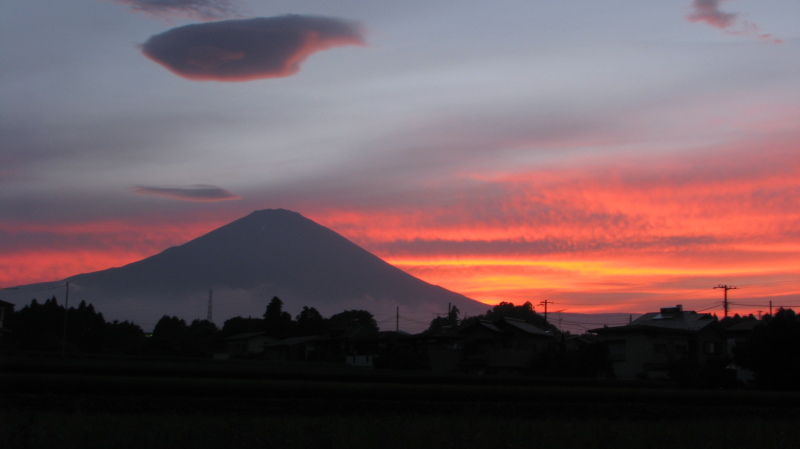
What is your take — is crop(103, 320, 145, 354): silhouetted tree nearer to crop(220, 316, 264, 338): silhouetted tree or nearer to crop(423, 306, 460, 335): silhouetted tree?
crop(220, 316, 264, 338): silhouetted tree

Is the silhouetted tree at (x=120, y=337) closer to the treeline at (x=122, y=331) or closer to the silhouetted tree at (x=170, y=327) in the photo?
the treeline at (x=122, y=331)

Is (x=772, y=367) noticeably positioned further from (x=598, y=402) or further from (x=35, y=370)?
(x=35, y=370)

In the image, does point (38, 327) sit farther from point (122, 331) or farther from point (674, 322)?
point (674, 322)

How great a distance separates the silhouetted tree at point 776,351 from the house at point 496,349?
1425 centimetres

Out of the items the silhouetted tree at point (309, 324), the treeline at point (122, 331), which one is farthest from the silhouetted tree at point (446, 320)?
the silhouetted tree at point (309, 324)

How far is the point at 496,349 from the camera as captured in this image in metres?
44.7

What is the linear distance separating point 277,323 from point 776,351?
56317 mm

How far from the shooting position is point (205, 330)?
91.1m

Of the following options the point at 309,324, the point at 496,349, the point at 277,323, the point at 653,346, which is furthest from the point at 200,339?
the point at 653,346

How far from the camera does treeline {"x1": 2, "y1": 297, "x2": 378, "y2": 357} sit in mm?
62875

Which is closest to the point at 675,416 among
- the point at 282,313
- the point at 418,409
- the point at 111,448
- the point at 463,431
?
the point at 418,409

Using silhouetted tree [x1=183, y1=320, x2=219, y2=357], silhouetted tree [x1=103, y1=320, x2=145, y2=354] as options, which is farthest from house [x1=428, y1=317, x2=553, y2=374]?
silhouetted tree [x1=103, y1=320, x2=145, y2=354]

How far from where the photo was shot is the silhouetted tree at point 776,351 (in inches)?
1284

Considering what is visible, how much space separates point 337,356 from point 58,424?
4525 cm
